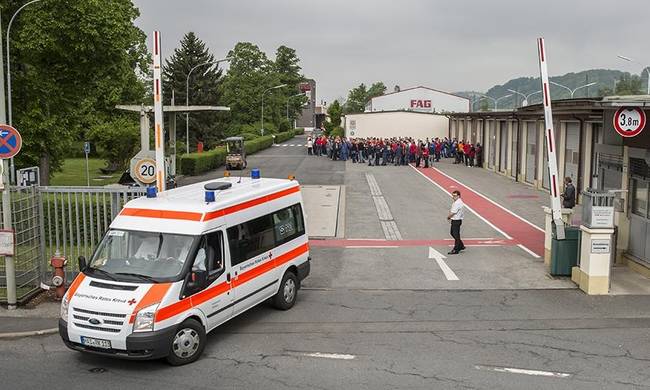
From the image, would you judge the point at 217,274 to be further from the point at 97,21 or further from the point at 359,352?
the point at 97,21

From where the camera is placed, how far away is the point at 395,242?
18.8 meters

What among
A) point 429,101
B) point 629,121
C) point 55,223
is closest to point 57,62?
point 55,223

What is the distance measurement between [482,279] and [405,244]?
4048 millimetres

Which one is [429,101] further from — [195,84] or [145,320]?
[145,320]

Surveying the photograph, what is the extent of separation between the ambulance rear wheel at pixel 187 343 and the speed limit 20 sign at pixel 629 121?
385 inches

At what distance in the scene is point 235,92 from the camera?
3506 inches

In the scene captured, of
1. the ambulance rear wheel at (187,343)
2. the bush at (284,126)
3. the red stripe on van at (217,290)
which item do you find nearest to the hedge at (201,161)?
the red stripe on van at (217,290)

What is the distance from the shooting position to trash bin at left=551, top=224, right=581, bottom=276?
570 inches

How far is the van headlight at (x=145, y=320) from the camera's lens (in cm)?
880

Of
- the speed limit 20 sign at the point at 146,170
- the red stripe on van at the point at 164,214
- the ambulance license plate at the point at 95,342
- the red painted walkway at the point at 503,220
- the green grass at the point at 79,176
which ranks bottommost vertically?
the green grass at the point at 79,176

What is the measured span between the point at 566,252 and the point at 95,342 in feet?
33.0

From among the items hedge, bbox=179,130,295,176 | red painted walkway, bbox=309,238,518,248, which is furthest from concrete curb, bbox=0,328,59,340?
hedge, bbox=179,130,295,176

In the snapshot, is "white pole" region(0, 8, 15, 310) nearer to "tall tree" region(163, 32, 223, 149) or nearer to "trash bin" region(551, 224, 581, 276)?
"trash bin" region(551, 224, 581, 276)

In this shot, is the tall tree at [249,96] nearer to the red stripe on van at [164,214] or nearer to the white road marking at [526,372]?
the red stripe on van at [164,214]
